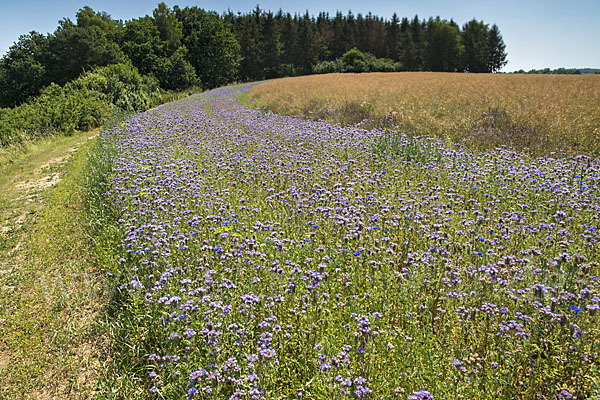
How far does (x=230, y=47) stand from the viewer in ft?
173

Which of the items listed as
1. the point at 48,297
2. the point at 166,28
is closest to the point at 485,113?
the point at 48,297

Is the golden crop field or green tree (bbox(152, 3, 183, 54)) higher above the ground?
green tree (bbox(152, 3, 183, 54))

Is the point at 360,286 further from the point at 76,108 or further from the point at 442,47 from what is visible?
the point at 442,47

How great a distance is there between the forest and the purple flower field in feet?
109

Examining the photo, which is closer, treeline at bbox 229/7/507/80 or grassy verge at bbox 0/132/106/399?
grassy verge at bbox 0/132/106/399

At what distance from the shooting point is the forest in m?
36.8

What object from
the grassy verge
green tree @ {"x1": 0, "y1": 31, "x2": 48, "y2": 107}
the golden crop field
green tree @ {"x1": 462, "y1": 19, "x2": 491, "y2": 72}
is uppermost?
green tree @ {"x1": 462, "y1": 19, "x2": 491, "y2": 72}

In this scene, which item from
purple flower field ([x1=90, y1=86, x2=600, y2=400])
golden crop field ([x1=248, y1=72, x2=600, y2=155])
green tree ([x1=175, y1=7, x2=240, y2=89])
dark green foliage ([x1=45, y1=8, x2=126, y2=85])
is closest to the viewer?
purple flower field ([x1=90, y1=86, x2=600, y2=400])

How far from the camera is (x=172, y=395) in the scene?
8.61ft

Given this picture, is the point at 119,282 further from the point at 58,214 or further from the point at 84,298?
the point at 58,214

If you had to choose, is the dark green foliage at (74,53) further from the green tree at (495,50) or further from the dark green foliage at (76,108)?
the green tree at (495,50)

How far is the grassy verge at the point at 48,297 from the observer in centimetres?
322

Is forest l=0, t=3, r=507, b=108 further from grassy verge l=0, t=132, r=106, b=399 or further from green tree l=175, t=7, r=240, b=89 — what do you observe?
grassy verge l=0, t=132, r=106, b=399

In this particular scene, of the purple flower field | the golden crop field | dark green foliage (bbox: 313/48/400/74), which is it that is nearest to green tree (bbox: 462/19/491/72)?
dark green foliage (bbox: 313/48/400/74)
